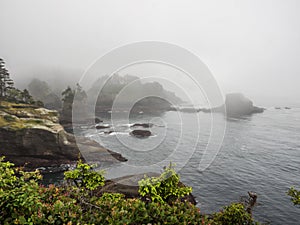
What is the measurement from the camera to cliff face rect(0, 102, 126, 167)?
36.8m

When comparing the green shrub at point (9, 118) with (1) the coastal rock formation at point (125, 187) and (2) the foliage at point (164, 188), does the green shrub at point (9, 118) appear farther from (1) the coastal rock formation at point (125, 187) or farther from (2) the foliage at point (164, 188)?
(2) the foliage at point (164, 188)

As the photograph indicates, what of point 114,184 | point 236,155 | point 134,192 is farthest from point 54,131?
point 236,155

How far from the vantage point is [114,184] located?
977 inches

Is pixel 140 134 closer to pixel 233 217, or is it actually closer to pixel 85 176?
pixel 85 176

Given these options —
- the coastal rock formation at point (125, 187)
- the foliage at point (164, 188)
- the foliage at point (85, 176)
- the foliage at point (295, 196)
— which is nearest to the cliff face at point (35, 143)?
the coastal rock formation at point (125, 187)

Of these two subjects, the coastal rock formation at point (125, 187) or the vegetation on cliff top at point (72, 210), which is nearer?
the vegetation on cliff top at point (72, 210)

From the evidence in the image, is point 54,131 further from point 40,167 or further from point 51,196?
point 51,196

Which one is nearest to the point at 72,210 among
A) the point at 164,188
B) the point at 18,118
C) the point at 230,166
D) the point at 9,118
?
the point at 164,188

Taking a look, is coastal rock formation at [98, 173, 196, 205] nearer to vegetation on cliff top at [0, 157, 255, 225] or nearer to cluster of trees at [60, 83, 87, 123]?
vegetation on cliff top at [0, 157, 255, 225]

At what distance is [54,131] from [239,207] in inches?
1578

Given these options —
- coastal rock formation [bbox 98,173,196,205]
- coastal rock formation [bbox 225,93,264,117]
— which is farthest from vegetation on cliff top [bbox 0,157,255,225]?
coastal rock formation [bbox 225,93,264,117]

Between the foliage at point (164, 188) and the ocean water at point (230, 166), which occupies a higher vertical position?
the foliage at point (164, 188)

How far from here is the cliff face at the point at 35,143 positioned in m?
36.8

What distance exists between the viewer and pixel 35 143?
3819cm
